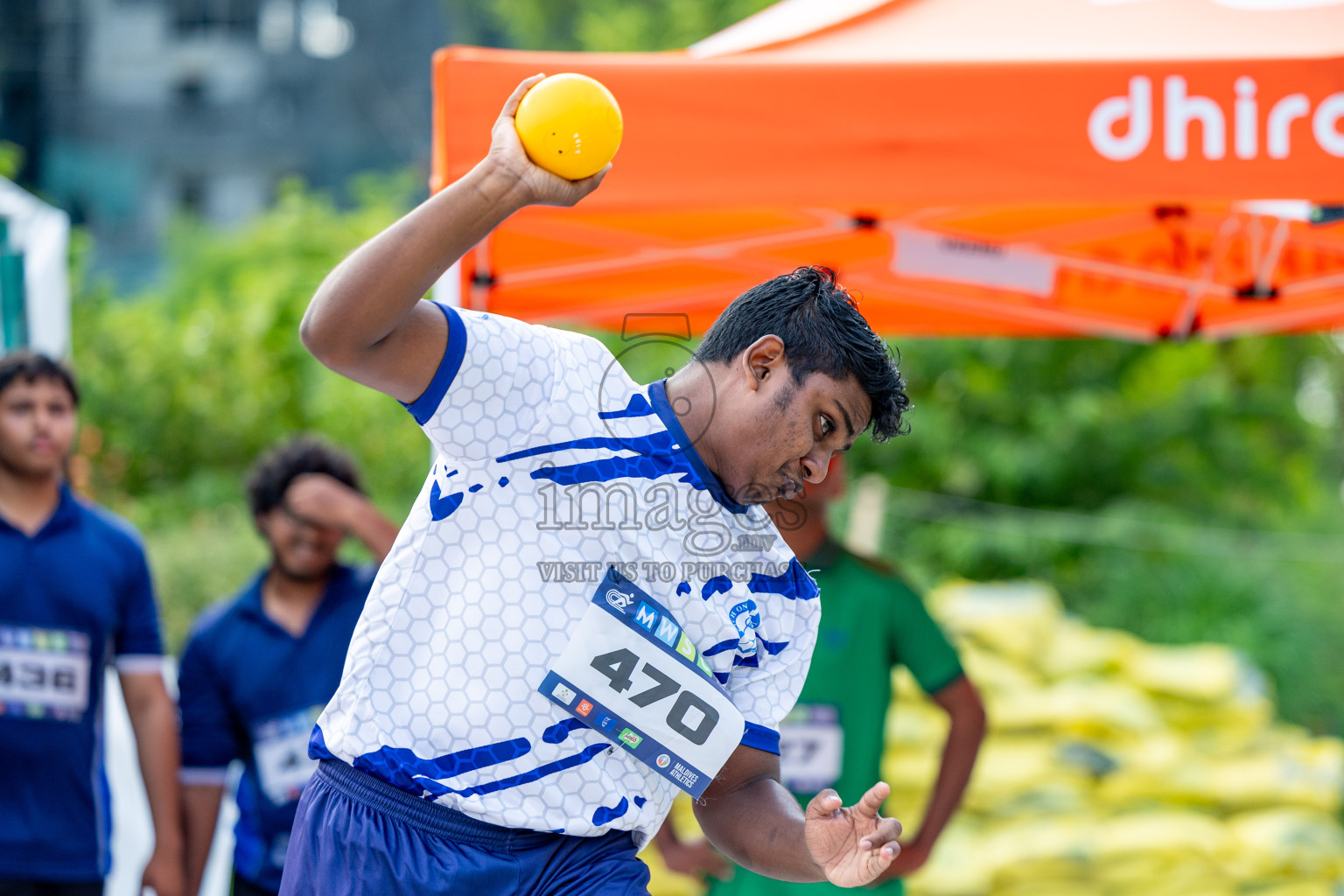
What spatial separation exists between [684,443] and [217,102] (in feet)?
94.8

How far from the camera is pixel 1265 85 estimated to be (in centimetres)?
237

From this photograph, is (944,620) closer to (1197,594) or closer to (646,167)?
(1197,594)

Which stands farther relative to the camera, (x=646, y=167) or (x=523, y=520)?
(x=646, y=167)

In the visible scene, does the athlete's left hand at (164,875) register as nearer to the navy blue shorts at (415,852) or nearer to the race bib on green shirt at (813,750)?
the race bib on green shirt at (813,750)

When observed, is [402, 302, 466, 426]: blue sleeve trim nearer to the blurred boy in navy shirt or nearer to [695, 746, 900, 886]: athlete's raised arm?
[695, 746, 900, 886]: athlete's raised arm

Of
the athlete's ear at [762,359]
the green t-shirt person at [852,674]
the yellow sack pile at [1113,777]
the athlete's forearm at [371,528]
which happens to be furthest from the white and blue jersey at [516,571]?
the yellow sack pile at [1113,777]

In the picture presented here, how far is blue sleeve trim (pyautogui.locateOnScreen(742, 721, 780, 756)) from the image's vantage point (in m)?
1.77

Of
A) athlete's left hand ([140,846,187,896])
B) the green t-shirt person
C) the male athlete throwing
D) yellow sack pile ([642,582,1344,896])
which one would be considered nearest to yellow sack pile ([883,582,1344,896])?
yellow sack pile ([642,582,1344,896])

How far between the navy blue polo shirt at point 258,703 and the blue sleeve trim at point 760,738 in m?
1.71

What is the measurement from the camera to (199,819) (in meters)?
3.37

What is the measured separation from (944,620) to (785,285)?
445 cm

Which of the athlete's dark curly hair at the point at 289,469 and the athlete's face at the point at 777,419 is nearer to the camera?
the athlete's face at the point at 777,419

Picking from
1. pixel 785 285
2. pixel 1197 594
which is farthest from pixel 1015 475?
pixel 785 285

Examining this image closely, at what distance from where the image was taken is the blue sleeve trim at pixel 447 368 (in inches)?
56.2
